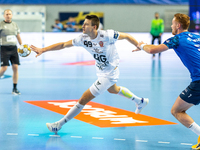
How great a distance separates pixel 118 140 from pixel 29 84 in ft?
18.9

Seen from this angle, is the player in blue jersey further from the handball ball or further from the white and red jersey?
the handball ball

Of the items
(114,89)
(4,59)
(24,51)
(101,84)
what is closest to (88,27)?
(101,84)

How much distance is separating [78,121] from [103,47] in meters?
1.61

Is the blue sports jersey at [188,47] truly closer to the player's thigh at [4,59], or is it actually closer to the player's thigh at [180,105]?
the player's thigh at [180,105]

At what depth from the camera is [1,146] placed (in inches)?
189

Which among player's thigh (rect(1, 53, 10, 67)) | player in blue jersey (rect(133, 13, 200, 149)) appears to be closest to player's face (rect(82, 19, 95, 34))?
player in blue jersey (rect(133, 13, 200, 149))

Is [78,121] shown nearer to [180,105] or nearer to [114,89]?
[114,89]

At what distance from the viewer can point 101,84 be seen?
542 cm

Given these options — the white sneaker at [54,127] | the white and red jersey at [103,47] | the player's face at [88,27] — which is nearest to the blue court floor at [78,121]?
the white sneaker at [54,127]

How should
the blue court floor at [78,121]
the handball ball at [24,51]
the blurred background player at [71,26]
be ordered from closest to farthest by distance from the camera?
the blue court floor at [78,121], the handball ball at [24,51], the blurred background player at [71,26]

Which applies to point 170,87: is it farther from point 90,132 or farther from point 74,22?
point 74,22

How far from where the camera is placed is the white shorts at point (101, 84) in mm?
5320

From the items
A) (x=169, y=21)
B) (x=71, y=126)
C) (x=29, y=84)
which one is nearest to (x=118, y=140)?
(x=71, y=126)

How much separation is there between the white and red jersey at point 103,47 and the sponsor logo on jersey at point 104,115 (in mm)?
1044
